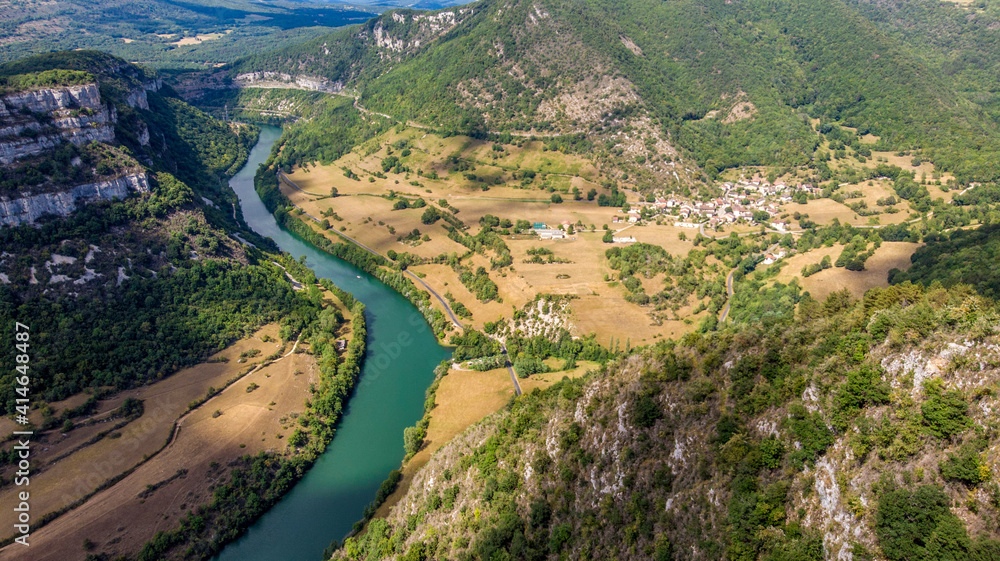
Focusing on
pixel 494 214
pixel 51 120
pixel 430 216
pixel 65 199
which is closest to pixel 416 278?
pixel 430 216

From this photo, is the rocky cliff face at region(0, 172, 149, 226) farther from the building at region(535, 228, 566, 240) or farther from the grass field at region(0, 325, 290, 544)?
the building at region(535, 228, 566, 240)

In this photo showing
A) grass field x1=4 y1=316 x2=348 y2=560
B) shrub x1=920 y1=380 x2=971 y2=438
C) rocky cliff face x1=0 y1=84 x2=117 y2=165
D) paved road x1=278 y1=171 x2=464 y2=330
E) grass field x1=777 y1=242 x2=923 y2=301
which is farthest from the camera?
paved road x1=278 y1=171 x2=464 y2=330

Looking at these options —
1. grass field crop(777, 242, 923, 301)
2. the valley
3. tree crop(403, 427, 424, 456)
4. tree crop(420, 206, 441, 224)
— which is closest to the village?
the valley

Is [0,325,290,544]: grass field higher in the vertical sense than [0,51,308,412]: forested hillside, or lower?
lower

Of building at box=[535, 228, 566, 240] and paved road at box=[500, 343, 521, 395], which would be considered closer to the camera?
paved road at box=[500, 343, 521, 395]

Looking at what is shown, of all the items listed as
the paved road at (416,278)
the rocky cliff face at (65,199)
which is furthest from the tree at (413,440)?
the rocky cliff face at (65,199)

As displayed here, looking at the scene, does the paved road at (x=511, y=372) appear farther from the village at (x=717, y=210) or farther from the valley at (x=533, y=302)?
the village at (x=717, y=210)

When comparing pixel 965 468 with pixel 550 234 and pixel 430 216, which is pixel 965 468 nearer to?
pixel 550 234
